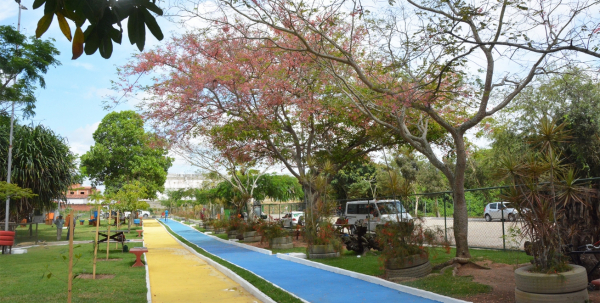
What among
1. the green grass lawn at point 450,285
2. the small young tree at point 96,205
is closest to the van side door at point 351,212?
the small young tree at point 96,205

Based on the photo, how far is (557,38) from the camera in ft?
26.9

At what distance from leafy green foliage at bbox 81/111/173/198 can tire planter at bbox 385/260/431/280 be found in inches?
1453

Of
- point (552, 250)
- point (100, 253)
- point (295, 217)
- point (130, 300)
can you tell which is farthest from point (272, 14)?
point (295, 217)

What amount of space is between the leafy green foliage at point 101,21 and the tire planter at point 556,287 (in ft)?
18.4

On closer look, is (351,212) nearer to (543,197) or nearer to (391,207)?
(391,207)

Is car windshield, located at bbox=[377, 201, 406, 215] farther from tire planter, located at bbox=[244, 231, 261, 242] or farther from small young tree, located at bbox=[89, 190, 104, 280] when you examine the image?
small young tree, located at bbox=[89, 190, 104, 280]

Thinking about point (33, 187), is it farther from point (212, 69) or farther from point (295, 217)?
point (295, 217)

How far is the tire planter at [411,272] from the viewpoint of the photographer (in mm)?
8930

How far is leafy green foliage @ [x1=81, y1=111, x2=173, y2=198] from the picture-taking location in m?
42.6

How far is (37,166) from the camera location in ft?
74.8

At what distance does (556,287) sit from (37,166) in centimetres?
2389

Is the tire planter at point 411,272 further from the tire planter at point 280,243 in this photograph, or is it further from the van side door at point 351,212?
the van side door at point 351,212

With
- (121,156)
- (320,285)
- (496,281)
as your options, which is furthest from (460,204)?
(121,156)

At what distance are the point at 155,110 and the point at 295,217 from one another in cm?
1584
